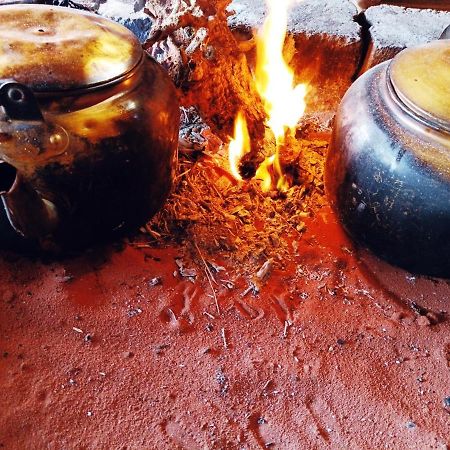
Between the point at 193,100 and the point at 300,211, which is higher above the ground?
the point at 193,100

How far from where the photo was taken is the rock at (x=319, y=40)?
311 cm

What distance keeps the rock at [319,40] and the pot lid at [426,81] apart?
42.7 inches

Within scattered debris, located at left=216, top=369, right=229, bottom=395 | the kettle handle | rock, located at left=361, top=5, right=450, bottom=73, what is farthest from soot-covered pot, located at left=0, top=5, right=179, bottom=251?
rock, located at left=361, top=5, right=450, bottom=73

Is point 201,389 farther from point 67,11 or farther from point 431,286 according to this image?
point 67,11

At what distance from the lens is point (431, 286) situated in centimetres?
228

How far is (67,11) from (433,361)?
201cm

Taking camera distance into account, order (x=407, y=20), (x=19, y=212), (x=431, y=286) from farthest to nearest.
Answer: (x=407, y=20) → (x=431, y=286) → (x=19, y=212)

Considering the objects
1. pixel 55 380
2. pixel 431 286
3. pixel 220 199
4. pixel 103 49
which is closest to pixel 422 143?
pixel 431 286

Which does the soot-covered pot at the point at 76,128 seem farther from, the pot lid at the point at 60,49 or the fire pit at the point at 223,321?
the fire pit at the point at 223,321

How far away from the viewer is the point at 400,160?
1.86 meters

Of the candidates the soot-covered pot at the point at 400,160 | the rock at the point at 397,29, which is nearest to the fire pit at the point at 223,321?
the soot-covered pot at the point at 400,160

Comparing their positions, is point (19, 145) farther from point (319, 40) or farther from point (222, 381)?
point (319, 40)

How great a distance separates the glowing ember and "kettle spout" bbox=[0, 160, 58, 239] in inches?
48.0

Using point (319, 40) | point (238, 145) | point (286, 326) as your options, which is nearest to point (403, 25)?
point (319, 40)
